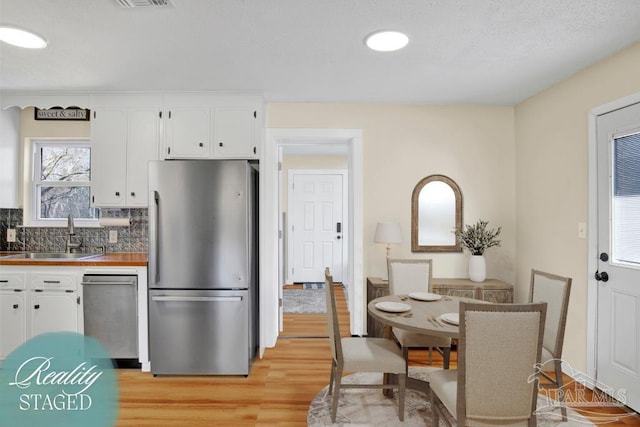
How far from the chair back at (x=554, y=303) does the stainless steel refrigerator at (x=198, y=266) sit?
215 centimetres

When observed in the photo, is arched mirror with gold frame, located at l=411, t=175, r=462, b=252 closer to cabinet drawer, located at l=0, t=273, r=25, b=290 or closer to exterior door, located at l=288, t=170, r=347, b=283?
exterior door, located at l=288, t=170, r=347, b=283

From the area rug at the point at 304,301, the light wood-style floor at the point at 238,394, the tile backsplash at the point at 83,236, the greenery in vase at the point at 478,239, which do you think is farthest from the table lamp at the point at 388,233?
the tile backsplash at the point at 83,236

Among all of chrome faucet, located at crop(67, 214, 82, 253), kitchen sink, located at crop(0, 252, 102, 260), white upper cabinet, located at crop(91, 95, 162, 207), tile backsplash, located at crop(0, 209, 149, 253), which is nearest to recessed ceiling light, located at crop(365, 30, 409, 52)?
white upper cabinet, located at crop(91, 95, 162, 207)

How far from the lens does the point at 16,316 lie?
288 centimetres

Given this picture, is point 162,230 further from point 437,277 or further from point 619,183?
point 619,183

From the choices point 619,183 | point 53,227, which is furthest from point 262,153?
point 619,183

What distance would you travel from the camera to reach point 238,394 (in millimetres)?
2580

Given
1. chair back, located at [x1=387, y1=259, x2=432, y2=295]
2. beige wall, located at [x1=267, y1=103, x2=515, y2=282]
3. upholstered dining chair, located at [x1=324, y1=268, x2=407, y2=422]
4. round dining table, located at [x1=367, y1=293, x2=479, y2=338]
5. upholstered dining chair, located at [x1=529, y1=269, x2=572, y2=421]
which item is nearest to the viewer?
Answer: round dining table, located at [x1=367, y1=293, x2=479, y2=338]

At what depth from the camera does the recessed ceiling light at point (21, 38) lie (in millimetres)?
2123

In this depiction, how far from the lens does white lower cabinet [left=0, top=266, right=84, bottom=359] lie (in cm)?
288

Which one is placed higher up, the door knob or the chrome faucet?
the chrome faucet

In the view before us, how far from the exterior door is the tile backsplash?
2.97 meters

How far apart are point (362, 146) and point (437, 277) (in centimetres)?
155

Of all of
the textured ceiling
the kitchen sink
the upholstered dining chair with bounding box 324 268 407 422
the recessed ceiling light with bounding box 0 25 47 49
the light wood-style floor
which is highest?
the textured ceiling
